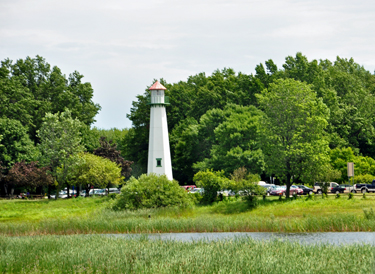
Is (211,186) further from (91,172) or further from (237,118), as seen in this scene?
(237,118)

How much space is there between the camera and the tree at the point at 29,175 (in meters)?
67.7

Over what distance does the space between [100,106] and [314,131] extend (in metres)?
48.5

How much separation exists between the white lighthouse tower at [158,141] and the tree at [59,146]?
985 cm

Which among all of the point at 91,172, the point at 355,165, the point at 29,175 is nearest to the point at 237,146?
the point at 355,165

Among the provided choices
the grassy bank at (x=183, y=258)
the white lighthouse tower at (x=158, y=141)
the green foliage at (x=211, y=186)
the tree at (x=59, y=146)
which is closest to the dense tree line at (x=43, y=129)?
the tree at (x=59, y=146)

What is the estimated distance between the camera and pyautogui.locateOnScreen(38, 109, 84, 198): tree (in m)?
65.6

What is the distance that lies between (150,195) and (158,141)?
47.1 feet

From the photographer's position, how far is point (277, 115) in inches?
2226

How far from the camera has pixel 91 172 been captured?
66375 mm

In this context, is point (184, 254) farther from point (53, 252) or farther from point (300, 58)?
point (300, 58)

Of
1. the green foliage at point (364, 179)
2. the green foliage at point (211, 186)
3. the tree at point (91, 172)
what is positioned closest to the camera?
the green foliage at point (211, 186)

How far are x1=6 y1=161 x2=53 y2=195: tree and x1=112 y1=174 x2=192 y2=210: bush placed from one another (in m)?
20.7

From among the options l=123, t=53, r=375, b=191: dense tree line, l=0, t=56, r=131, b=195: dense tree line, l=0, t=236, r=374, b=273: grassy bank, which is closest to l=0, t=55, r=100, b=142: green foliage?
l=0, t=56, r=131, b=195: dense tree line

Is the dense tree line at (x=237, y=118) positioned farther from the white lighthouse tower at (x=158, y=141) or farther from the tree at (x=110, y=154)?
the white lighthouse tower at (x=158, y=141)
